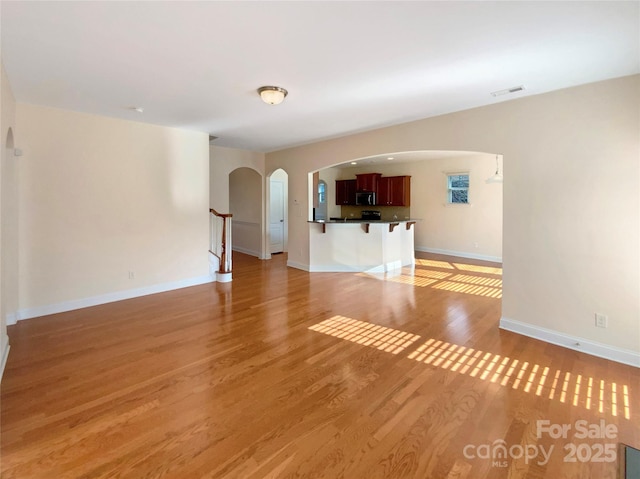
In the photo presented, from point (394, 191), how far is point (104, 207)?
7.27 meters

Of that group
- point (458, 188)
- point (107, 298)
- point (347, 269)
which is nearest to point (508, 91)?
point (347, 269)

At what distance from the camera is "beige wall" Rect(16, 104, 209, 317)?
3.96 m

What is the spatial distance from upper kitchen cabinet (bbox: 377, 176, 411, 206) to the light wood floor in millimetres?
5565

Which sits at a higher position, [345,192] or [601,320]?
[345,192]

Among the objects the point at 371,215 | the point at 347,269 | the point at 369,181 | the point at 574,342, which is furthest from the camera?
the point at 371,215

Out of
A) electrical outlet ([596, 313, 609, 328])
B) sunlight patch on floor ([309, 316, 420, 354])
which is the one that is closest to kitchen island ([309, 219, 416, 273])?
sunlight patch on floor ([309, 316, 420, 354])

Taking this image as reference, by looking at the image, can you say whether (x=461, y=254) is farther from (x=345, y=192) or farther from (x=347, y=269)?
(x=345, y=192)

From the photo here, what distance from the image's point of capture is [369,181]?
9664mm

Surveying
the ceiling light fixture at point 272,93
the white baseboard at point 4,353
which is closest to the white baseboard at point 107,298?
the white baseboard at point 4,353

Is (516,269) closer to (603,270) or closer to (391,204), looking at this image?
(603,270)

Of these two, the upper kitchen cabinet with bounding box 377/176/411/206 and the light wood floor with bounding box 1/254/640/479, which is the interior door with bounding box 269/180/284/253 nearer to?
the upper kitchen cabinet with bounding box 377/176/411/206

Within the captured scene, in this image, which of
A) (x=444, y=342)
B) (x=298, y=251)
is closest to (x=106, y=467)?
(x=444, y=342)

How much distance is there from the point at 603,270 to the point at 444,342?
5.38 ft

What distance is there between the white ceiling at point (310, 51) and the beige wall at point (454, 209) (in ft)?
15.6
